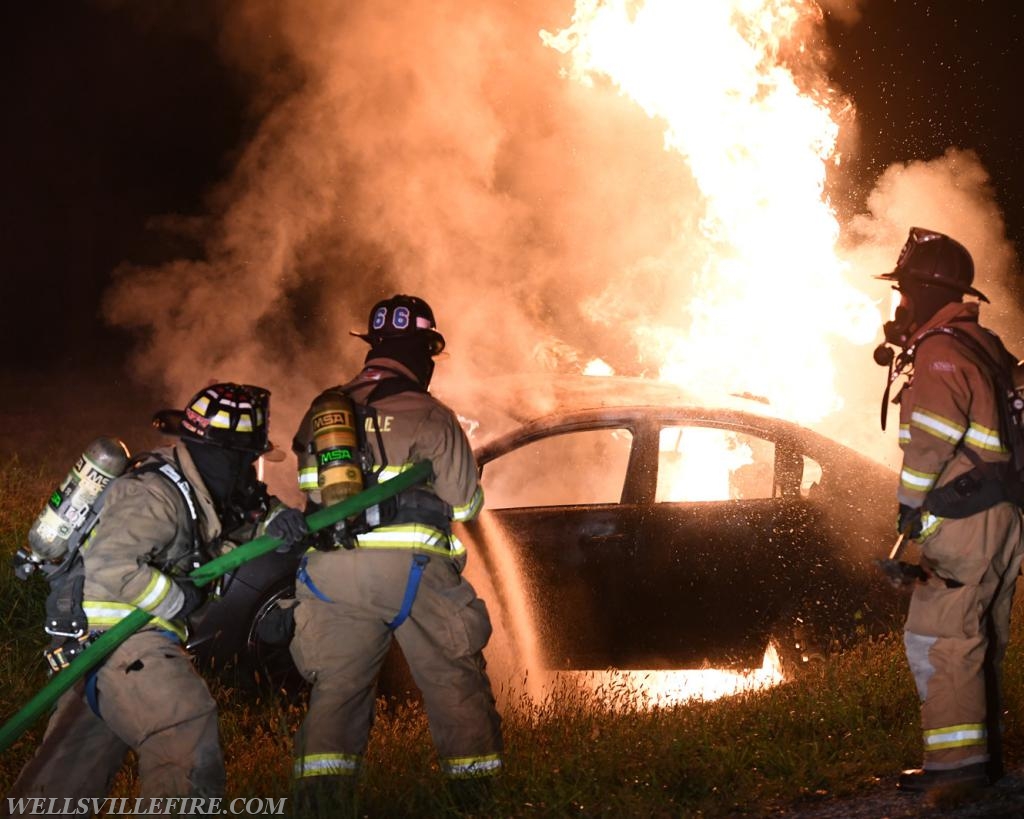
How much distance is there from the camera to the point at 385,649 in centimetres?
432

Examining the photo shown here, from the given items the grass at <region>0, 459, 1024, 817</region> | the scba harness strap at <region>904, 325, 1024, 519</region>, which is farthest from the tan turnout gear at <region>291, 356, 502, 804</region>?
the scba harness strap at <region>904, 325, 1024, 519</region>

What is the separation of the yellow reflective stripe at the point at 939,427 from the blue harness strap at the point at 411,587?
6.05 feet

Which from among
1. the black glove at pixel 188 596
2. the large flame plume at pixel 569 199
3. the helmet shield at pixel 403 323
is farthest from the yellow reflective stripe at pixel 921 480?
the large flame plume at pixel 569 199

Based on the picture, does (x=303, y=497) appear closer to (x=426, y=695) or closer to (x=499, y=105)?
(x=426, y=695)

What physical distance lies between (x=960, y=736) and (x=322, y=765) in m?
2.23

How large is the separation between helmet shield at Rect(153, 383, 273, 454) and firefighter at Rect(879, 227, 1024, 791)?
230 cm

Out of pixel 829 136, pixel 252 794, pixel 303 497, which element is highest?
pixel 829 136

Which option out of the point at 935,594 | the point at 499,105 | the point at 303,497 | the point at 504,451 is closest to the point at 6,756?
the point at 303,497

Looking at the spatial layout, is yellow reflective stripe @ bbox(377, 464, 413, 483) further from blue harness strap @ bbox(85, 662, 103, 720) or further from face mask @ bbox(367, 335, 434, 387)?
blue harness strap @ bbox(85, 662, 103, 720)

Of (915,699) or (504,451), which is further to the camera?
(504,451)

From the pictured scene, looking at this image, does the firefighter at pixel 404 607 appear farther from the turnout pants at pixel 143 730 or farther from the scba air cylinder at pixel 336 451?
the turnout pants at pixel 143 730

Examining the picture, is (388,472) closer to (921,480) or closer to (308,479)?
(308,479)

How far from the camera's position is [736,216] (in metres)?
9.76

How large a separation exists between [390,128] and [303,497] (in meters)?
6.34
